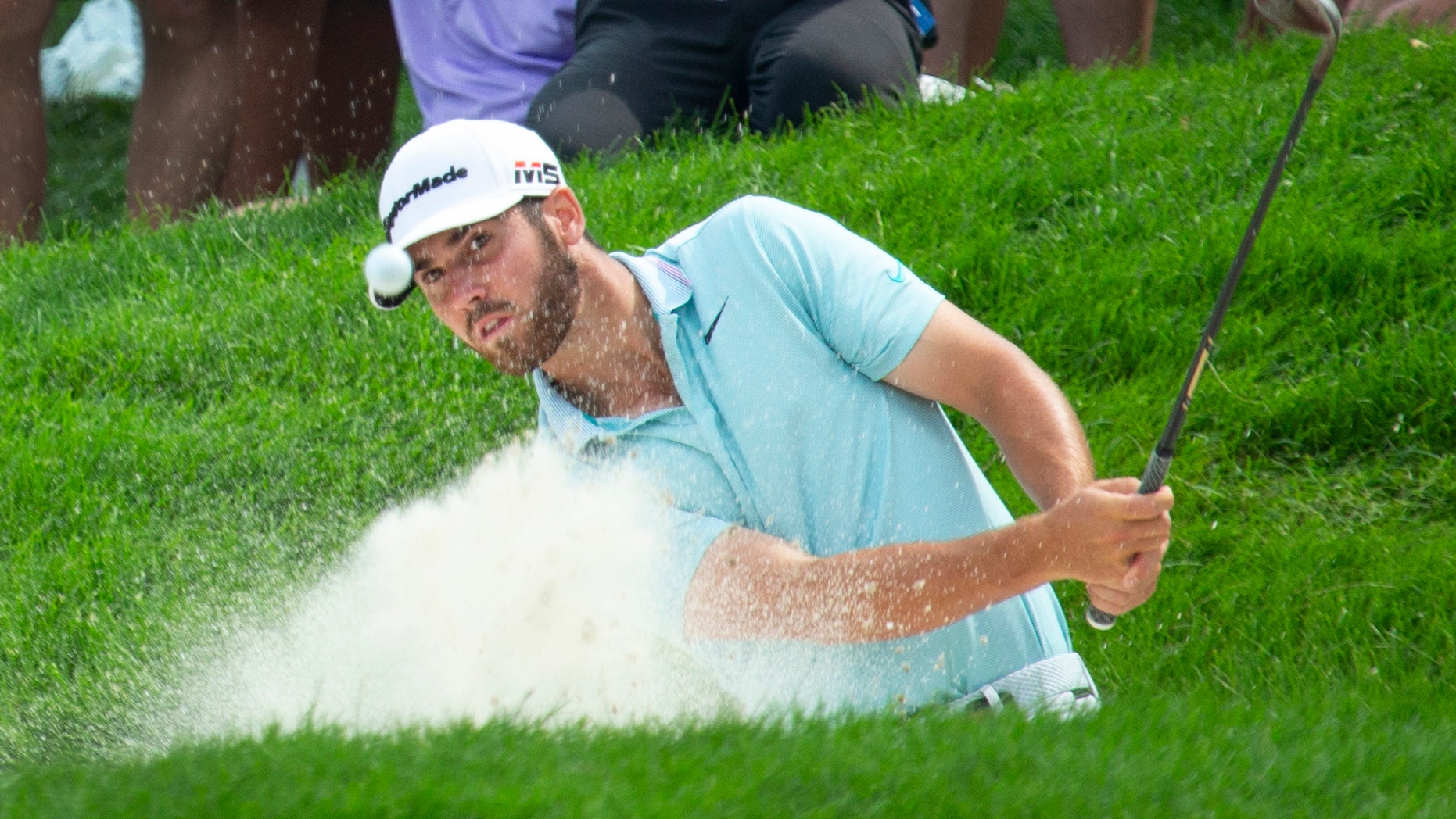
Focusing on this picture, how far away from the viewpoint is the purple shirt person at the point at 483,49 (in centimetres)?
580

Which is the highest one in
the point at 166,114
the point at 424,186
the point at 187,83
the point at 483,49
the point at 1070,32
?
the point at 424,186

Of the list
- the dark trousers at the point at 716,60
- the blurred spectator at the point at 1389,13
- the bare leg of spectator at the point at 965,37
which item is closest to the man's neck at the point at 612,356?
the dark trousers at the point at 716,60

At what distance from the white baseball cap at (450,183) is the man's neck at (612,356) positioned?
0.19m

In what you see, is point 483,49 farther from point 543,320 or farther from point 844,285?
point 844,285

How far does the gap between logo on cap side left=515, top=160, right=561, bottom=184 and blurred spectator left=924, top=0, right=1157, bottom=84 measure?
290cm

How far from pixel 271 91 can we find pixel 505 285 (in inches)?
123

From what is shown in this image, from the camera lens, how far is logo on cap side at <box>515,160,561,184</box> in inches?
128

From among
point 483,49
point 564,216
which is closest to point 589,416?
point 564,216

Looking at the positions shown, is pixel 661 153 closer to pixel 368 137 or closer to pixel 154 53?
pixel 368 137

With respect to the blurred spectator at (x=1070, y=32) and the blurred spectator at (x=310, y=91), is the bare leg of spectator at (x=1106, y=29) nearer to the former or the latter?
the blurred spectator at (x=1070, y=32)

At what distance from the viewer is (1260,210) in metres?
2.67

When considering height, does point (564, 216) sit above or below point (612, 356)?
above

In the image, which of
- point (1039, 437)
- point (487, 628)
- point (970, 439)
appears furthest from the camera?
point (970, 439)

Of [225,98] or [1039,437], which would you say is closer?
[1039,437]
